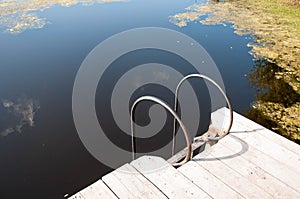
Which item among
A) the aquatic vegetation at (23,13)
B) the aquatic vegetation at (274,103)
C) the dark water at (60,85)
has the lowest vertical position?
the aquatic vegetation at (274,103)

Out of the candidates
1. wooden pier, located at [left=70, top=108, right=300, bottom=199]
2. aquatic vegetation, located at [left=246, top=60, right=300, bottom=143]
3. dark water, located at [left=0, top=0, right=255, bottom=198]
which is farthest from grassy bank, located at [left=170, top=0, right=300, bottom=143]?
wooden pier, located at [left=70, top=108, right=300, bottom=199]

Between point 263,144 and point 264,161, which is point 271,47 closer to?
point 263,144

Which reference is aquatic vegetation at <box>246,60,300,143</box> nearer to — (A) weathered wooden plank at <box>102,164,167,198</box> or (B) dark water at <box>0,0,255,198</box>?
(B) dark water at <box>0,0,255,198</box>

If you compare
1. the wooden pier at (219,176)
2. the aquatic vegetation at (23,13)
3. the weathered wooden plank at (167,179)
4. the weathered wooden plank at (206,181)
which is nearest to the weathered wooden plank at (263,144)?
the wooden pier at (219,176)

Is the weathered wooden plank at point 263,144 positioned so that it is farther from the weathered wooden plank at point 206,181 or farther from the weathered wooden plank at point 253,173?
the weathered wooden plank at point 206,181

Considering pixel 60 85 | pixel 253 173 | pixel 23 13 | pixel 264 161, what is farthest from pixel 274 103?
pixel 23 13

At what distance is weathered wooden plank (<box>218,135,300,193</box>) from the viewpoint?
2.10 meters

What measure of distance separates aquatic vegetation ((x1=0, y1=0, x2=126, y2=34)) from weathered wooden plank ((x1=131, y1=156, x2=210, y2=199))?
7240 mm

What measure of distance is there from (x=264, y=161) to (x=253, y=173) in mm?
196

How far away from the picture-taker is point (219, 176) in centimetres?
213

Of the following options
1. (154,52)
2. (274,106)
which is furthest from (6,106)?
(274,106)

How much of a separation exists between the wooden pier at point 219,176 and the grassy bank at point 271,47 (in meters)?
1.73

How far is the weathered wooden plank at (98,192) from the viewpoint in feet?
6.34

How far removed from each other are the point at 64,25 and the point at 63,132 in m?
5.11
